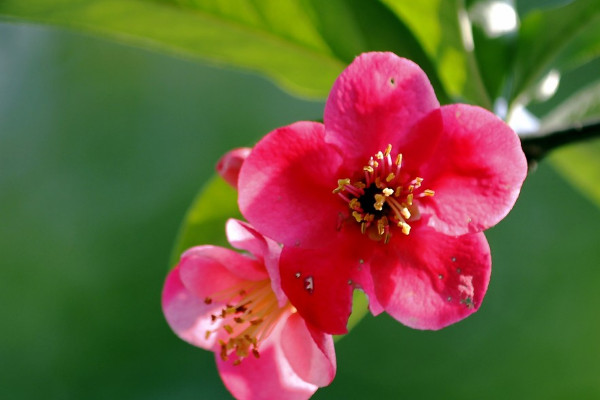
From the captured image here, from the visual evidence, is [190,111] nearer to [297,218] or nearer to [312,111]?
[312,111]

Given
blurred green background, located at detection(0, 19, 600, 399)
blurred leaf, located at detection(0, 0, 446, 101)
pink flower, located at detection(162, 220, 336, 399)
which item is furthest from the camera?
blurred green background, located at detection(0, 19, 600, 399)

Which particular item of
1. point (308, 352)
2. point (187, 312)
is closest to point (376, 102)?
point (308, 352)

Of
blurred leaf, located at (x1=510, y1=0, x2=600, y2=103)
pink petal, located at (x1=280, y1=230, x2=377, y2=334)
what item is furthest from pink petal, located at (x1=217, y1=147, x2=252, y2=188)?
blurred leaf, located at (x1=510, y1=0, x2=600, y2=103)

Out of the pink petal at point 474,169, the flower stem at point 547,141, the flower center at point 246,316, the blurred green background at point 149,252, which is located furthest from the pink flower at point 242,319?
the blurred green background at point 149,252

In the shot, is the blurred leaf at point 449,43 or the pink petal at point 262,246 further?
the blurred leaf at point 449,43

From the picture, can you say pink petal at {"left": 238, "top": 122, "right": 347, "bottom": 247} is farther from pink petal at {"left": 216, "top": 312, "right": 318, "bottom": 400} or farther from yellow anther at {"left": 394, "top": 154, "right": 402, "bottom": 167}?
pink petal at {"left": 216, "top": 312, "right": 318, "bottom": 400}

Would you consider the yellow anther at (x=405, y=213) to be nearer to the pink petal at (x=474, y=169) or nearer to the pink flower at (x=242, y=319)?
the pink petal at (x=474, y=169)
